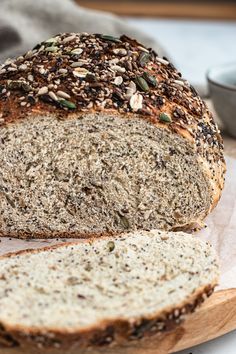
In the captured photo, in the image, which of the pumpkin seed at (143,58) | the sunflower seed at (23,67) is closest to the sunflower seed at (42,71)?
the sunflower seed at (23,67)

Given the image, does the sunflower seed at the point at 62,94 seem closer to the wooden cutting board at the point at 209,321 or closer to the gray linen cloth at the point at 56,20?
the wooden cutting board at the point at 209,321

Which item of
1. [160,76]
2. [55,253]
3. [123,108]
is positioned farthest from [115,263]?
[160,76]

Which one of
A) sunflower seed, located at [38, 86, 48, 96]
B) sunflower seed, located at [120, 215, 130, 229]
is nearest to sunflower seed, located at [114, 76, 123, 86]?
sunflower seed, located at [38, 86, 48, 96]

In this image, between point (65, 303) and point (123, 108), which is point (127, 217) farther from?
point (65, 303)

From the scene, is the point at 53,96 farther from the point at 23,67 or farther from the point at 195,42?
the point at 195,42

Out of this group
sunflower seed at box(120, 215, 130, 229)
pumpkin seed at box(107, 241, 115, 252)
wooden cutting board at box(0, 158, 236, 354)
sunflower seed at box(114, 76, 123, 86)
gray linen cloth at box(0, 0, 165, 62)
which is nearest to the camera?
wooden cutting board at box(0, 158, 236, 354)

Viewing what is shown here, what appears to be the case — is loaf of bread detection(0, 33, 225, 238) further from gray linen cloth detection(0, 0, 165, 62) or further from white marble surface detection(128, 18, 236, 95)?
white marble surface detection(128, 18, 236, 95)
